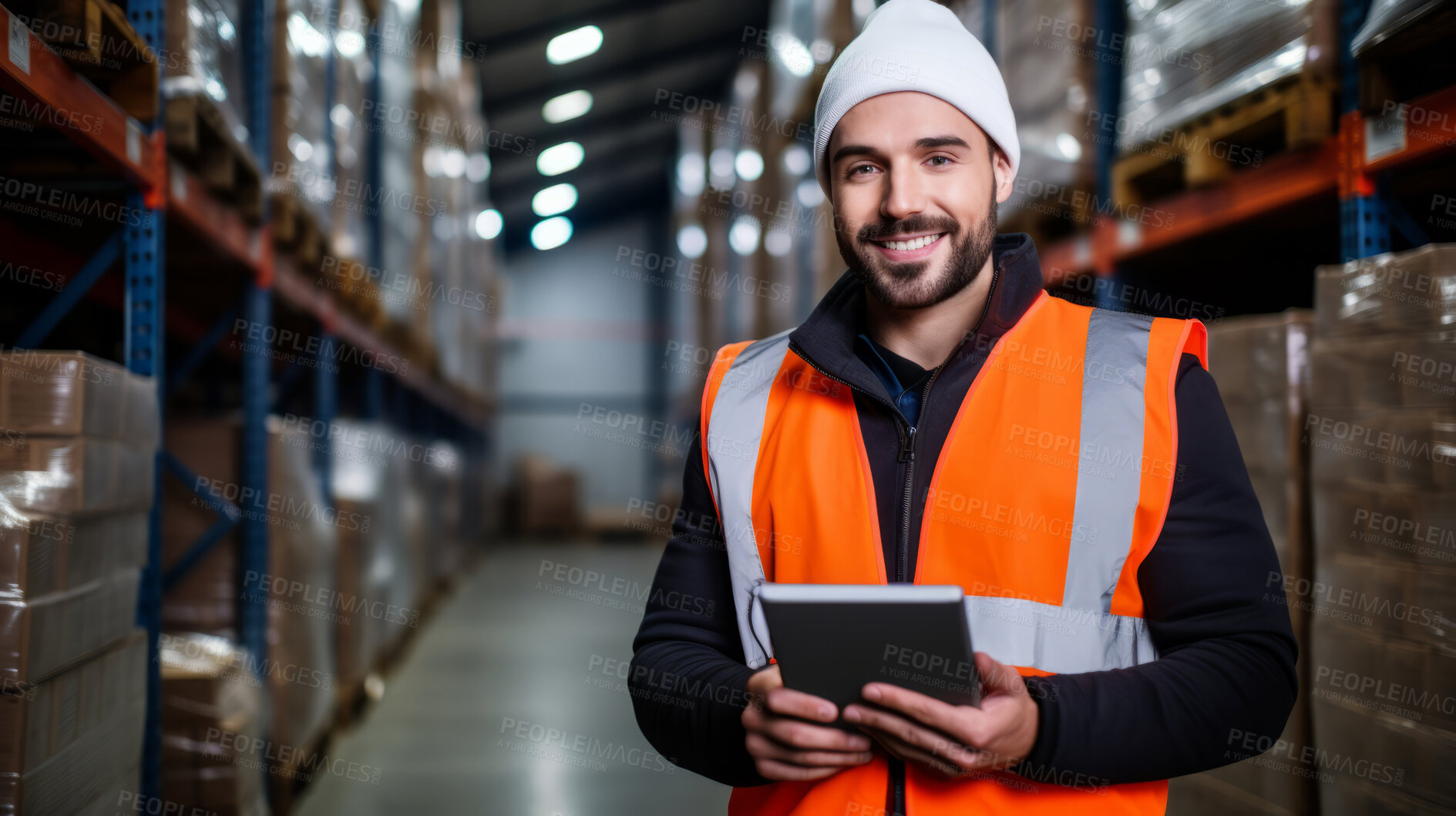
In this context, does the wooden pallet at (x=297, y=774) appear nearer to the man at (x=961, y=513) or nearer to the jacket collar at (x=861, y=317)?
the man at (x=961, y=513)

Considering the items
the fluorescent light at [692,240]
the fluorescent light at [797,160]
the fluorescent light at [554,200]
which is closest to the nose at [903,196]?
the fluorescent light at [797,160]

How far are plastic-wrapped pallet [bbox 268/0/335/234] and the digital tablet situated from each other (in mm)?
3603

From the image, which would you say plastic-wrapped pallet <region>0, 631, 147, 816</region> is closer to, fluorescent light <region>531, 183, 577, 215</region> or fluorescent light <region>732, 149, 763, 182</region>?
fluorescent light <region>732, 149, 763, 182</region>

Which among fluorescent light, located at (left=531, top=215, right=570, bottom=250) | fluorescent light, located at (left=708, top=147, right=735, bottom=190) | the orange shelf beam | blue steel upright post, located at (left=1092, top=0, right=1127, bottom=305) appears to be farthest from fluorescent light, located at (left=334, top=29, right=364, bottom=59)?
fluorescent light, located at (left=531, top=215, right=570, bottom=250)

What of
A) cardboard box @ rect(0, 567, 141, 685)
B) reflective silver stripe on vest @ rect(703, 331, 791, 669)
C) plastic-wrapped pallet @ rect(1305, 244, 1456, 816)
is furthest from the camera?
plastic-wrapped pallet @ rect(1305, 244, 1456, 816)

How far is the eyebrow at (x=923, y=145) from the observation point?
156cm

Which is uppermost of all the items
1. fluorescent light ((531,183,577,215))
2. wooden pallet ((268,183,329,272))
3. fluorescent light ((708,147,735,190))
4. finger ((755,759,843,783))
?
fluorescent light ((531,183,577,215))

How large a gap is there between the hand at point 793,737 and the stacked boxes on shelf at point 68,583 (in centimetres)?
162

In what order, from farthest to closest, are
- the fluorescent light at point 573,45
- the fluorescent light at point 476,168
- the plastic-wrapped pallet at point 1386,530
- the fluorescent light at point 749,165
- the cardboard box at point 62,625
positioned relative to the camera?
1. the fluorescent light at point 573,45
2. the fluorescent light at point 749,165
3. the fluorescent light at point 476,168
4. the plastic-wrapped pallet at point 1386,530
5. the cardboard box at point 62,625

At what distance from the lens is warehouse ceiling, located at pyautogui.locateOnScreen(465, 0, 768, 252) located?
11.7 metres

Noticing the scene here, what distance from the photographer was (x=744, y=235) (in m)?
12.0

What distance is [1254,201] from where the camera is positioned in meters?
3.29

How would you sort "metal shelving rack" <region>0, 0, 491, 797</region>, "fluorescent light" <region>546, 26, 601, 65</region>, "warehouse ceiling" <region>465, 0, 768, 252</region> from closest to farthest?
"metal shelving rack" <region>0, 0, 491, 797</region>
"warehouse ceiling" <region>465, 0, 768, 252</region>
"fluorescent light" <region>546, 26, 601, 65</region>

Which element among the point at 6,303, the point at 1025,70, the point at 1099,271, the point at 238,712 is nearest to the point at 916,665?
the point at 238,712
